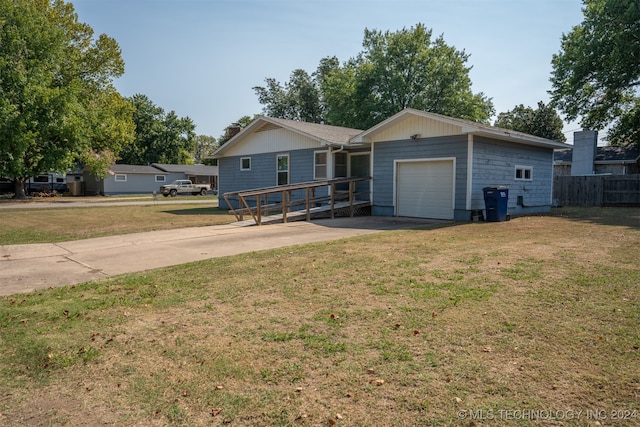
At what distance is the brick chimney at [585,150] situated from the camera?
29250 millimetres

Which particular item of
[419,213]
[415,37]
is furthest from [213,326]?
[415,37]

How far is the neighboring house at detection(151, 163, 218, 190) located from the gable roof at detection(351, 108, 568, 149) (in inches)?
1539

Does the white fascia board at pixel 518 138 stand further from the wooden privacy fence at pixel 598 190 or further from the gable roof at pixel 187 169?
the gable roof at pixel 187 169

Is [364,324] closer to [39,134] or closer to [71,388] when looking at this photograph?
[71,388]

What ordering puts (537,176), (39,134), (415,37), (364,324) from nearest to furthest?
(364,324) → (537,176) → (39,134) → (415,37)

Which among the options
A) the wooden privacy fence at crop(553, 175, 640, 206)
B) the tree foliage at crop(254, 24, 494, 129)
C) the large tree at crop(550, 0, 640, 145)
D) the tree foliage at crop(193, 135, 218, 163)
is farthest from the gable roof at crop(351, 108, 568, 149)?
the tree foliage at crop(193, 135, 218, 163)

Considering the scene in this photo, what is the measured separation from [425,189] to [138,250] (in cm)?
988

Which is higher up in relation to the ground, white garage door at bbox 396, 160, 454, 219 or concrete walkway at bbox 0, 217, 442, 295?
white garage door at bbox 396, 160, 454, 219

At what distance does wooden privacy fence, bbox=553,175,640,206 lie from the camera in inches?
834

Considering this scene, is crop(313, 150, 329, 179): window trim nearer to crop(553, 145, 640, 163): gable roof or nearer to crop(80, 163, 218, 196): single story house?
crop(553, 145, 640, 163): gable roof

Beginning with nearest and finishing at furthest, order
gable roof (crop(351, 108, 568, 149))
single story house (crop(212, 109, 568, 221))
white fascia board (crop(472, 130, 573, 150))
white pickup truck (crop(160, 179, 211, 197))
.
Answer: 1. gable roof (crop(351, 108, 568, 149))
2. white fascia board (crop(472, 130, 573, 150))
3. single story house (crop(212, 109, 568, 221))
4. white pickup truck (crop(160, 179, 211, 197))

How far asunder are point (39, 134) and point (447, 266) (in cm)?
3327

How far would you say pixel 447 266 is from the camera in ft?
21.4

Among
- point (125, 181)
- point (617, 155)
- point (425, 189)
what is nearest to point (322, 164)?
point (425, 189)
